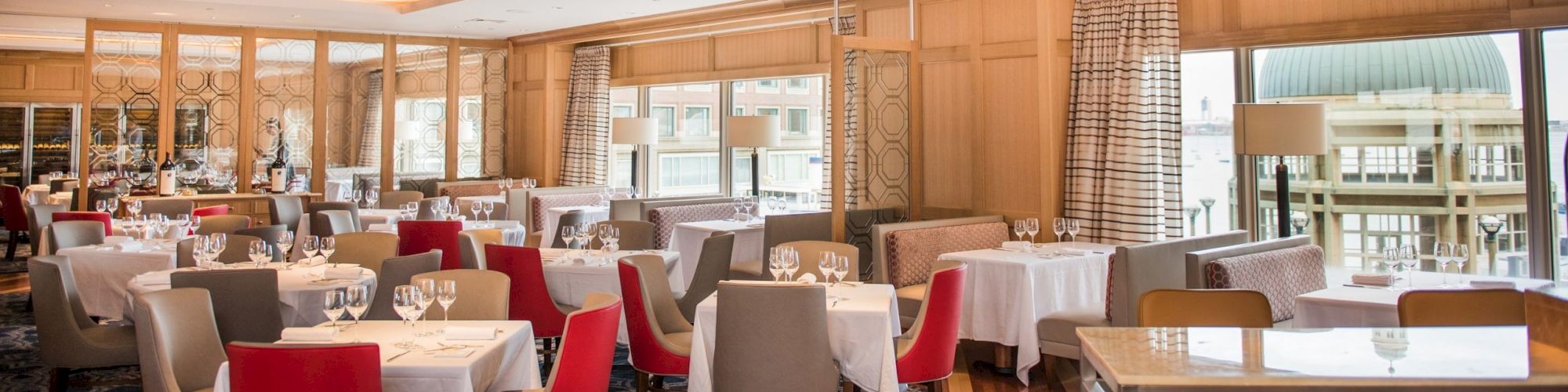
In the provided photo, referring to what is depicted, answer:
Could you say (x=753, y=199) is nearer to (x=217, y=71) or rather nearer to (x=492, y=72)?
(x=492, y=72)

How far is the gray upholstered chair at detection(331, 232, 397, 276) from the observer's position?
6137mm

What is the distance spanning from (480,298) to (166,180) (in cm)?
835

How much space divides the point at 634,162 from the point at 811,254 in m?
6.34

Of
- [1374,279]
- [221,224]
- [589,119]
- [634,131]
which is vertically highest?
[589,119]

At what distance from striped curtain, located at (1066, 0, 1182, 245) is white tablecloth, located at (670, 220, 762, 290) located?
252cm

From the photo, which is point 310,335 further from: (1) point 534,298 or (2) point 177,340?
(1) point 534,298

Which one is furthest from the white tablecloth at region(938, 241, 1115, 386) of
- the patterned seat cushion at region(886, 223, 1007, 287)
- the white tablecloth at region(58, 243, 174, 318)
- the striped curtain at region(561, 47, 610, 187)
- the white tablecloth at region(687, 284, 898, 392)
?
the striped curtain at region(561, 47, 610, 187)

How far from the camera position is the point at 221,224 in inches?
289

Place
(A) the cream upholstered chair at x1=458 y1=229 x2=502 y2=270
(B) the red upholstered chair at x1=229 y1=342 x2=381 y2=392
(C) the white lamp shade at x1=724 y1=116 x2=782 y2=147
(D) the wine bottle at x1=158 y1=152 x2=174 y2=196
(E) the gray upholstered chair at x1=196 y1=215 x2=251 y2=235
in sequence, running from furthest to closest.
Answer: (D) the wine bottle at x1=158 y1=152 x2=174 y2=196
(C) the white lamp shade at x1=724 y1=116 x2=782 y2=147
(E) the gray upholstered chair at x1=196 y1=215 x2=251 y2=235
(A) the cream upholstered chair at x1=458 y1=229 x2=502 y2=270
(B) the red upholstered chair at x1=229 y1=342 x2=381 y2=392

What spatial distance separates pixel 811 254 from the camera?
5.82 m

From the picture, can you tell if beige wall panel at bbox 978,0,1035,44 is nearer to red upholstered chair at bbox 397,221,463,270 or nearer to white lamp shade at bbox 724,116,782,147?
white lamp shade at bbox 724,116,782,147

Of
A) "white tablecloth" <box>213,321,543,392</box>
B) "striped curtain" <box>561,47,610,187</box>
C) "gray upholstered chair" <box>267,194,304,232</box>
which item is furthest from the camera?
"striped curtain" <box>561,47,610,187</box>

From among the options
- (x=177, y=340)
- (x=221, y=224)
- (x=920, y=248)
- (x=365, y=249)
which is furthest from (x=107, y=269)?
(x=920, y=248)

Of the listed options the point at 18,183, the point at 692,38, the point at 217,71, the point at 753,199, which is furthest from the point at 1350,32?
the point at 18,183
